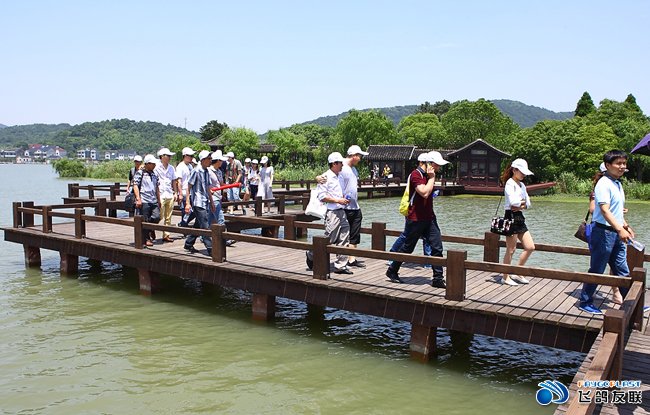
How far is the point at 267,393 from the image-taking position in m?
6.95

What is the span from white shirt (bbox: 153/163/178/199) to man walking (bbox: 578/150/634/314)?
812 cm

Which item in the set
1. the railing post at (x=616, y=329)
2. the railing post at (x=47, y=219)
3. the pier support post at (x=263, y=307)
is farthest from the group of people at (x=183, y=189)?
the railing post at (x=616, y=329)

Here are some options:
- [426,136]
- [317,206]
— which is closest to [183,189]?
[317,206]

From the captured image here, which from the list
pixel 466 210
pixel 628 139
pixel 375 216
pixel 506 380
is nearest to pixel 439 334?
pixel 506 380

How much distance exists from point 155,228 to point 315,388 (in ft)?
16.5

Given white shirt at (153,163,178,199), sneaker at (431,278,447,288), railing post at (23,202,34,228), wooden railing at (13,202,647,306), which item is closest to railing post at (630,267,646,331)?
wooden railing at (13,202,647,306)

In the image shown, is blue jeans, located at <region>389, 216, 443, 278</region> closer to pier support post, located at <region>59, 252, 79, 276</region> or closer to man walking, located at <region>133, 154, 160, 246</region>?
man walking, located at <region>133, 154, 160, 246</region>

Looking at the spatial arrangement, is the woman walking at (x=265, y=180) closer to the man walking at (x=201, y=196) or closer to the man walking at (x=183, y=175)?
the man walking at (x=183, y=175)

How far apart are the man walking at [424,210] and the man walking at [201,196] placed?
13.6ft

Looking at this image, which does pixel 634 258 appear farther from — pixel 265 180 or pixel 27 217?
pixel 27 217

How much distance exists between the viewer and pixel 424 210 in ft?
26.3

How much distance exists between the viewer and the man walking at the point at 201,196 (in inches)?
418

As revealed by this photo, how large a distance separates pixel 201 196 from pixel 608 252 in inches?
274

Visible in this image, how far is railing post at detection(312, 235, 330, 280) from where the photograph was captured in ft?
27.8
